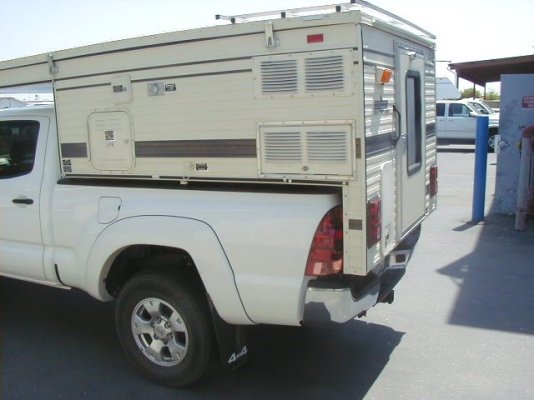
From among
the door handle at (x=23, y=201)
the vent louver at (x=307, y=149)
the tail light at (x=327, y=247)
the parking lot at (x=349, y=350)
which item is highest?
the vent louver at (x=307, y=149)

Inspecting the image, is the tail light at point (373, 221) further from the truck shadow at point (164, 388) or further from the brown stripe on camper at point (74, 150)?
the brown stripe on camper at point (74, 150)

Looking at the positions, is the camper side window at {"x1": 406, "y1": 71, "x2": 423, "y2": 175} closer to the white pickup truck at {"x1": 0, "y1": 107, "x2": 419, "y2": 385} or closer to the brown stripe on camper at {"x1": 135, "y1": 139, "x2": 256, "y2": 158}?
the white pickup truck at {"x1": 0, "y1": 107, "x2": 419, "y2": 385}

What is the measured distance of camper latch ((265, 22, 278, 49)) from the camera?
3113 mm

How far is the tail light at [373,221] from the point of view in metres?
3.12

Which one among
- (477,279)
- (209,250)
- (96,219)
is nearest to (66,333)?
(96,219)

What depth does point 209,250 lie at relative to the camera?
3371 millimetres

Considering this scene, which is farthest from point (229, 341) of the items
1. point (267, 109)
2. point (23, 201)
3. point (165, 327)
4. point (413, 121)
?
point (413, 121)

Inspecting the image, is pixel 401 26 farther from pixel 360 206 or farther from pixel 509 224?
pixel 509 224

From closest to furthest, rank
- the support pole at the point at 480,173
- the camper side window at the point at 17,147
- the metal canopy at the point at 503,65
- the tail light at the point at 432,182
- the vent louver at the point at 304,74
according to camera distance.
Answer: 1. the vent louver at the point at 304,74
2. the camper side window at the point at 17,147
3. the tail light at the point at 432,182
4. the support pole at the point at 480,173
5. the metal canopy at the point at 503,65

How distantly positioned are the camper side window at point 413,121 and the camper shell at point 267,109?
24mm

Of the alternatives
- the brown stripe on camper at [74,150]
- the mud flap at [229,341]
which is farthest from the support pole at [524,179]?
the brown stripe on camper at [74,150]

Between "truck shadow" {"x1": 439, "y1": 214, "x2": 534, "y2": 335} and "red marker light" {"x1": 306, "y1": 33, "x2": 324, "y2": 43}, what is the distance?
9.50 feet

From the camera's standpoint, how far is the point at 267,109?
3.25 metres

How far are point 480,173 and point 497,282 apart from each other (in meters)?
3.25
